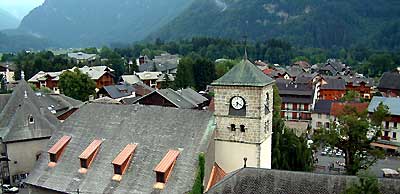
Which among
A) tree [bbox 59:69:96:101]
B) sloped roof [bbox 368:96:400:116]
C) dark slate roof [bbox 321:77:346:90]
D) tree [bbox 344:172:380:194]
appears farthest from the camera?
dark slate roof [bbox 321:77:346:90]

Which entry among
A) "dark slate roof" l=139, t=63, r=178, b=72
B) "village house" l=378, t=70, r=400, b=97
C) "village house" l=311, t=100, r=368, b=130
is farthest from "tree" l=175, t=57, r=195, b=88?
"village house" l=378, t=70, r=400, b=97

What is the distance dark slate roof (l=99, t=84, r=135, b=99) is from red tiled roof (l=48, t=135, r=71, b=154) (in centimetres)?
5550

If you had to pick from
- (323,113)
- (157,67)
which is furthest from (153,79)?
(323,113)

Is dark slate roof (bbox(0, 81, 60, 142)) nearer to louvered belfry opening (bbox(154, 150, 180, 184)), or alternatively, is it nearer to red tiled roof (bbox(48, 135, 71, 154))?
red tiled roof (bbox(48, 135, 71, 154))

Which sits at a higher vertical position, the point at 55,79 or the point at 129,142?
the point at 55,79

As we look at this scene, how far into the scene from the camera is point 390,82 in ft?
338

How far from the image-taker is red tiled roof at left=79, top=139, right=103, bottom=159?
3167 cm

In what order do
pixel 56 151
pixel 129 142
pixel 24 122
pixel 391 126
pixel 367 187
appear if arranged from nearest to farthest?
pixel 367 187
pixel 129 142
pixel 56 151
pixel 24 122
pixel 391 126

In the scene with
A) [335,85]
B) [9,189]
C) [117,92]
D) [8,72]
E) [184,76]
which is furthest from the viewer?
[8,72]

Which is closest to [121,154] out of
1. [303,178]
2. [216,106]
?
[216,106]

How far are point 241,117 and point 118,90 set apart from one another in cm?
6636

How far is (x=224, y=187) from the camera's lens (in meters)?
26.4

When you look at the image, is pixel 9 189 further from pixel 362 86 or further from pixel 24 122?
pixel 362 86

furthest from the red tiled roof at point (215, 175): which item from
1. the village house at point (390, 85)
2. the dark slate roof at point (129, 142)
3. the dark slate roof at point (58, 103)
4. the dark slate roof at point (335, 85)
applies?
the dark slate roof at point (335, 85)
